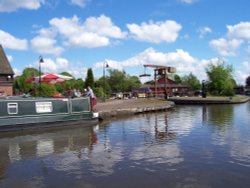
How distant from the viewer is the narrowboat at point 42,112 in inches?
668

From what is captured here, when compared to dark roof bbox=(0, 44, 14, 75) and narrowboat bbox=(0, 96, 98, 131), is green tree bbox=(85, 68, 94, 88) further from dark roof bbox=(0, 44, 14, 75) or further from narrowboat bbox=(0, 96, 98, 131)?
narrowboat bbox=(0, 96, 98, 131)

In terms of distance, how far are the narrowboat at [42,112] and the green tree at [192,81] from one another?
288 ft

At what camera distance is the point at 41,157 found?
1159 cm

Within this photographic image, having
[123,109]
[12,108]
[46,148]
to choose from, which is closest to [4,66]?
[123,109]

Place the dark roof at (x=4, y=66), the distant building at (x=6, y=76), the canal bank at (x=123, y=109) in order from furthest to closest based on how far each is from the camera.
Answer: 1. the dark roof at (x=4, y=66)
2. the distant building at (x=6, y=76)
3. the canal bank at (x=123, y=109)

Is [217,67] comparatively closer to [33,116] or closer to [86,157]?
[33,116]

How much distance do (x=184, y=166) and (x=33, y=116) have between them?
10.3m

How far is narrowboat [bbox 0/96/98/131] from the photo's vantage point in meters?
17.0

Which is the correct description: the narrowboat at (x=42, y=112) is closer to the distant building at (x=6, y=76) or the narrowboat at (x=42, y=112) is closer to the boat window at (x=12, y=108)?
the boat window at (x=12, y=108)

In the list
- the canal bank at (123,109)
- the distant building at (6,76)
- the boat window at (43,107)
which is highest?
the distant building at (6,76)

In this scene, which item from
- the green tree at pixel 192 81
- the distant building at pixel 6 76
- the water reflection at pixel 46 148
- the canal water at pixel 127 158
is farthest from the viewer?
the green tree at pixel 192 81

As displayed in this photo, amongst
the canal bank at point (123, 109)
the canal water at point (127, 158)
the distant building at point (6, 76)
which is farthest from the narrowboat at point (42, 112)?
the distant building at point (6, 76)

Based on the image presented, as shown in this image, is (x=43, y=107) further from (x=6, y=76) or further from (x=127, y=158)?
(x=6, y=76)

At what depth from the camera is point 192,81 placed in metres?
Result: 112
